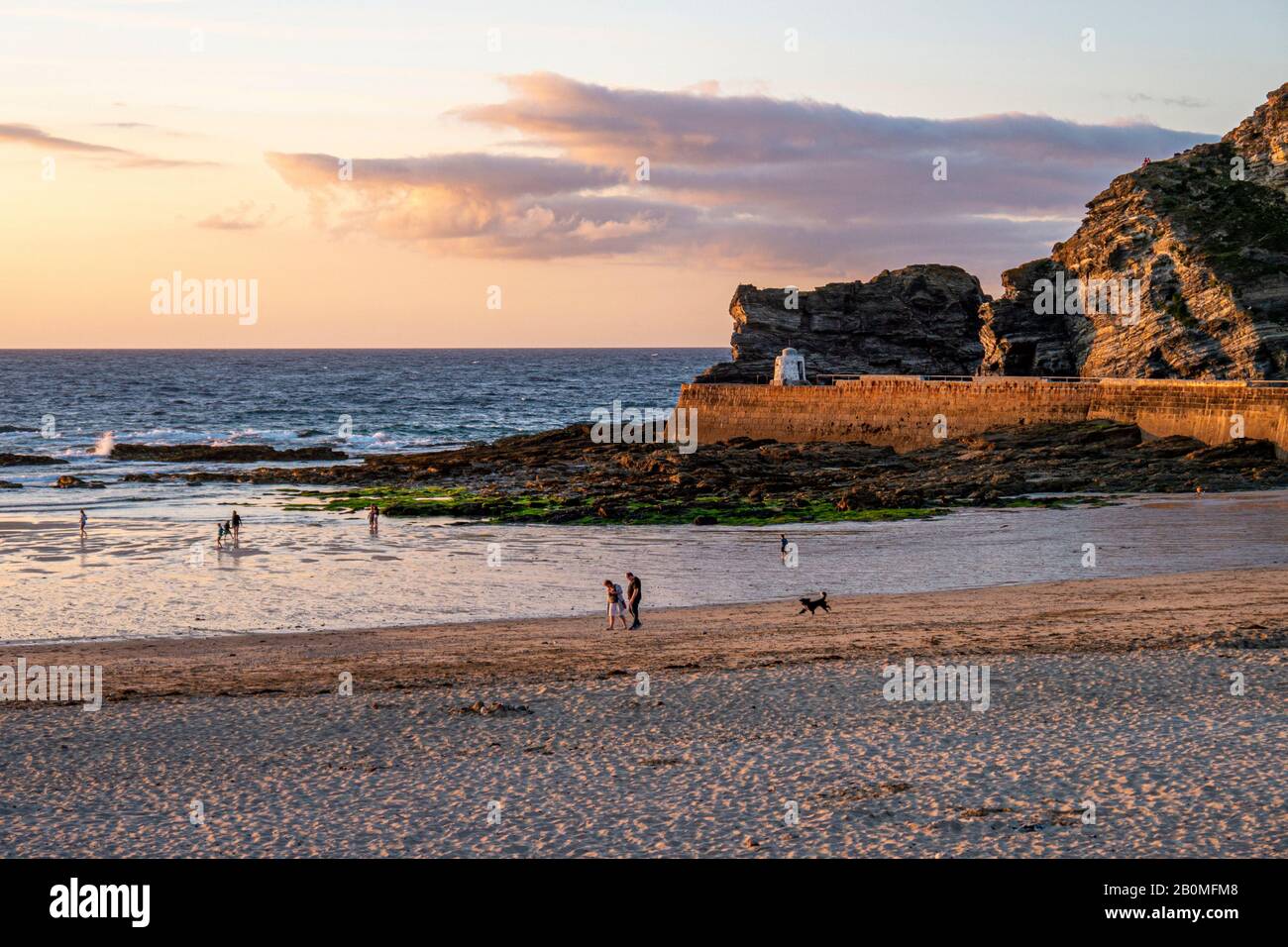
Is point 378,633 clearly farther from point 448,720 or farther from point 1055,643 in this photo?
point 1055,643

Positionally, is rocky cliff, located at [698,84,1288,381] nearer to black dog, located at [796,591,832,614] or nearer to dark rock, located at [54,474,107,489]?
dark rock, located at [54,474,107,489]

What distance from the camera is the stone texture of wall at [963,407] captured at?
1829 inches

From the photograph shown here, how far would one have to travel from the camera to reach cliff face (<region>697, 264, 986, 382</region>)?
3017 inches

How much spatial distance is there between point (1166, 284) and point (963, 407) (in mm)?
10774

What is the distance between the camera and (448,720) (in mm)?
15188

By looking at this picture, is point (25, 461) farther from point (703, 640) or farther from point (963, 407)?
point (703, 640)

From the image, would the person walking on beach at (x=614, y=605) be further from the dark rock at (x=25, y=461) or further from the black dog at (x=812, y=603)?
the dark rock at (x=25, y=461)

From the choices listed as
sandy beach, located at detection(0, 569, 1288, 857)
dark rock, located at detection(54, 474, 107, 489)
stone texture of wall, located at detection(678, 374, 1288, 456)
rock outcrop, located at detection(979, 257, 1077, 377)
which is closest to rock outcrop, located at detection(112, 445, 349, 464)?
dark rock, located at detection(54, 474, 107, 489)

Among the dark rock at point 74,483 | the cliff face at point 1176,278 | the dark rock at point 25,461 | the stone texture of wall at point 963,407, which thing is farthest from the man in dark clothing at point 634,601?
the dark rock at point 25,461

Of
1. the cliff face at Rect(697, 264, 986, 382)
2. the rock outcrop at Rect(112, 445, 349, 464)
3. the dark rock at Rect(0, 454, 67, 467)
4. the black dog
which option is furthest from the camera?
the cliff face at Rect(697, 264, 986, 382)

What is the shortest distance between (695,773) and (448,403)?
118 m

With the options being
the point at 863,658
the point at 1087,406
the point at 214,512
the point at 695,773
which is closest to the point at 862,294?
the point at 1087,406

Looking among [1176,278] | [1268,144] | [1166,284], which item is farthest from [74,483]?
[1268,144]

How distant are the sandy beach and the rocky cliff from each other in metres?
36.6
